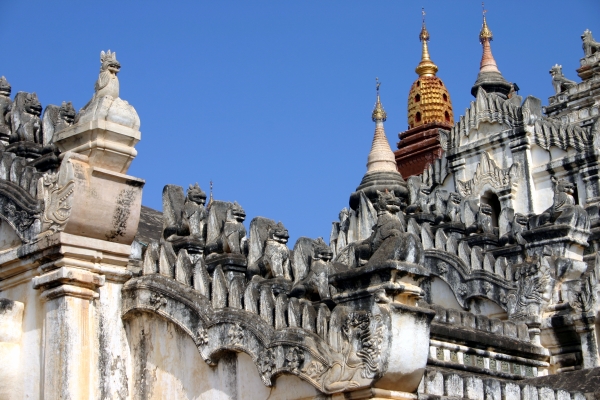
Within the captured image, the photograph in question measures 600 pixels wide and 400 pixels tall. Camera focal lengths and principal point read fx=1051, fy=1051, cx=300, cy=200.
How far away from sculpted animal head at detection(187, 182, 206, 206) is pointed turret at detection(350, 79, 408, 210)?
520 inches

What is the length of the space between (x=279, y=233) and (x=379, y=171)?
56.8 ft

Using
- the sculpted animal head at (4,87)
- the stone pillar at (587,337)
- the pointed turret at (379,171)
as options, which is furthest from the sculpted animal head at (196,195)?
the pointed turret at (379,171)

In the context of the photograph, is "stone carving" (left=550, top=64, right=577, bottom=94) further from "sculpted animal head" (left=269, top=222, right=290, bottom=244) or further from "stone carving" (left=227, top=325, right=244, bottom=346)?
"stone carving" (left=227, top=325, right=244, bottom=346)

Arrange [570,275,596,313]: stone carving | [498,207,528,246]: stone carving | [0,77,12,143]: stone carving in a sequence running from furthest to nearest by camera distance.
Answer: [498,207,528,246]: stone carving → [570,275,596,313]: stone carving → [0,77,12,143]: stone carving

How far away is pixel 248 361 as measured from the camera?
34.1 feet

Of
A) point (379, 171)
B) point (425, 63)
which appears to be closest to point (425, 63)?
point (425, 63)

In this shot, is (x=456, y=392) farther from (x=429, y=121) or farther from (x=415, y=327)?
(x=429, y=121)

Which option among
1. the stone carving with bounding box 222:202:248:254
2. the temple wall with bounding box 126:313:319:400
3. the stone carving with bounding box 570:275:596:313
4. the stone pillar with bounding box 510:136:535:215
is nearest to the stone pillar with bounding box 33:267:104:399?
the temple wall with bounding box 126:313:319:400

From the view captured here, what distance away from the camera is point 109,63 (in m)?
11.2

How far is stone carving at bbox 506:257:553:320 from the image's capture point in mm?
18312

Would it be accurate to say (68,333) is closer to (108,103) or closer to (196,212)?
(108,103)

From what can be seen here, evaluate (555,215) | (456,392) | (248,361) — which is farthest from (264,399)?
(555,215)

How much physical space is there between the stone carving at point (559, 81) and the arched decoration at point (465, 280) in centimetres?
1411

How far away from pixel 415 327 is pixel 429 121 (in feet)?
147
